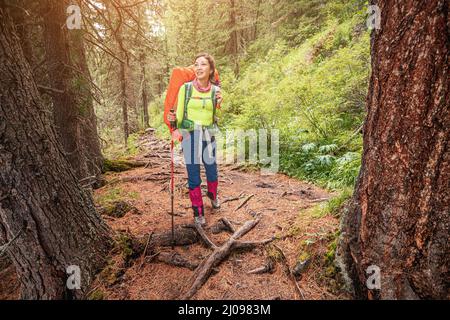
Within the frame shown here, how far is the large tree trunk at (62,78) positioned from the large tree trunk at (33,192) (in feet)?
5.89

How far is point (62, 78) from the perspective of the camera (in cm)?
464

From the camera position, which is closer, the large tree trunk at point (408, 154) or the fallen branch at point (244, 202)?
the large tree trunk at point (408, 154)

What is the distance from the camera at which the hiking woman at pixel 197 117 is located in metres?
3.98

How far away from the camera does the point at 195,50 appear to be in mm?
18562

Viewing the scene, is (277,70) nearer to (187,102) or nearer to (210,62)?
(210,62)

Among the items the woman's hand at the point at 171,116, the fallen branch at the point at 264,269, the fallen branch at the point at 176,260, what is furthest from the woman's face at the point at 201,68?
the fallen branch at the point at 264,269

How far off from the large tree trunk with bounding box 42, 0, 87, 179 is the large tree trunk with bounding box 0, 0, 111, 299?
179 cm

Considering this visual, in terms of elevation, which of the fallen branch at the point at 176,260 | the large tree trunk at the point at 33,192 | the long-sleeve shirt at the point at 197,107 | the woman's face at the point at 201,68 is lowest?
the fallen branch at the point at 176,260

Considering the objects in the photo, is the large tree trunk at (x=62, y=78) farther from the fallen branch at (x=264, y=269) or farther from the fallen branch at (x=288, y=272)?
the fallen branch at (x=288, y=272)

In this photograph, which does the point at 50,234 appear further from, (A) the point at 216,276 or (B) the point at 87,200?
(A) the point at 216,276

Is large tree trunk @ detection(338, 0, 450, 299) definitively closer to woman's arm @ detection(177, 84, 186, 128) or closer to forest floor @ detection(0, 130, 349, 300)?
forest floor @ detection(0, 130, 349, 300)

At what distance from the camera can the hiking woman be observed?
3.98 meters

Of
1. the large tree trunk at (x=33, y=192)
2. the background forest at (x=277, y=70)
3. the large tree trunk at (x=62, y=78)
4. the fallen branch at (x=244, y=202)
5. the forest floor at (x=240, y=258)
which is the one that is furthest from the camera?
the background forest at (x=277, y=70)
